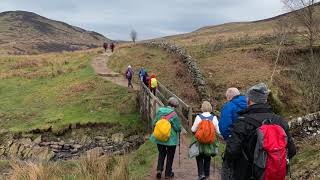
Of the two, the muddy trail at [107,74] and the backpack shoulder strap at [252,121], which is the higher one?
the backpack shoulder strap at [252,121]

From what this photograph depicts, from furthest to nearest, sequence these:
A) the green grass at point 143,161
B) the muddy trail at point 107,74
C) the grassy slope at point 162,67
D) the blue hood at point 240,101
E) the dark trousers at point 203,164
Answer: the muddy trail at point 107,74, the grassy slope at point 162,67, the green grass at point 143,161, the dark trousers at point 203,164, the blue hood at point 240,101

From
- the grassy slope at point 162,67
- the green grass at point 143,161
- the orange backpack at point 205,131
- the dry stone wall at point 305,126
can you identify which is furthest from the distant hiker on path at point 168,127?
the grassy slope at point 162,67

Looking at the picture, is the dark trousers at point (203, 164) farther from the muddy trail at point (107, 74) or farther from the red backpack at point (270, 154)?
the muddy trail at point (107, 74)

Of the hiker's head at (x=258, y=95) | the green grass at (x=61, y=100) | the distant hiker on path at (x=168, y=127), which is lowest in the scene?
the green grass at (x=61, y=100)

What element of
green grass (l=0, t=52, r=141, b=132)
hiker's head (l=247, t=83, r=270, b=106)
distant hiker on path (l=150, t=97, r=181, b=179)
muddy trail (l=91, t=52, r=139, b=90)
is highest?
hiker's head (l=247, t=83, r=270, b=106)

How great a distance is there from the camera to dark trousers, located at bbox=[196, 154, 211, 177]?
9.84 m

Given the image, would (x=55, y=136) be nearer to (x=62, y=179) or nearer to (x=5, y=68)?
(x=62, y=179)

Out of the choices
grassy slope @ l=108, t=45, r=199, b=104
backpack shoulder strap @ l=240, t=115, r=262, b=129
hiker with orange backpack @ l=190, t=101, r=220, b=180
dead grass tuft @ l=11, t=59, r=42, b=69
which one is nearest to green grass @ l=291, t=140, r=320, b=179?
hiker with orange backpack @ l=190, t=101, r=220, b=180

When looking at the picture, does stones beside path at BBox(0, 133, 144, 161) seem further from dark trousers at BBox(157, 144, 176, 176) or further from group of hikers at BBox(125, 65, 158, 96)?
dark trousers at BBox(157, 144, 176, 176)

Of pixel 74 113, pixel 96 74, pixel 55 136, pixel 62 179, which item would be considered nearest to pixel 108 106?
pixel 74 113

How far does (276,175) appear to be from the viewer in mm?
5766

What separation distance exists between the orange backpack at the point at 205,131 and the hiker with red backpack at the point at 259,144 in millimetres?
2597

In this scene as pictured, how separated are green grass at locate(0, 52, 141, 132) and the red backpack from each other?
18529 mm

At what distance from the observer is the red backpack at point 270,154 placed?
5.73 metres
